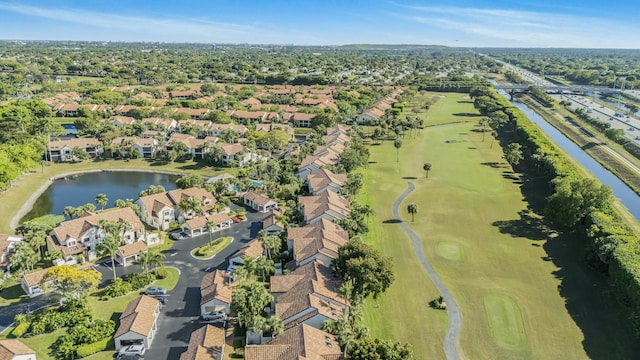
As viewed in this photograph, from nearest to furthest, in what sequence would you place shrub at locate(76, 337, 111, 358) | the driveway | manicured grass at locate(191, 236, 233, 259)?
1. shrub at locate(76, 337, 111, 358)
2. the driveway
3. manicured grass at locate(191, 236, 233, 259)

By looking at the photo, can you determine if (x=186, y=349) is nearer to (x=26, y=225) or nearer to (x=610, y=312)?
(x=26, y=225)

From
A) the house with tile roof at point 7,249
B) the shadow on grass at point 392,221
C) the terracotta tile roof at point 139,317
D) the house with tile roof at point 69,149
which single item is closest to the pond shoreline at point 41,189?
the house with tile roof at point 69,149

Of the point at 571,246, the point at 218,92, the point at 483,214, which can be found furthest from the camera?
the point at 218,92

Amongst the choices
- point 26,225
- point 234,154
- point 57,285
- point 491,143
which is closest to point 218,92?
point 234,154

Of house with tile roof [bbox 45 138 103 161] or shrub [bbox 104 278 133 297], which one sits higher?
house with tile roof [bbox 45 138 103 161]

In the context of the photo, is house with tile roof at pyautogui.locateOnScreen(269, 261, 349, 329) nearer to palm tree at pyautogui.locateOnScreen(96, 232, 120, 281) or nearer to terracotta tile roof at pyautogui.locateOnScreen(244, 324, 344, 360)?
terracotta tile roof at pyautogui.locateOnScreen(244, 324, 344, 360)

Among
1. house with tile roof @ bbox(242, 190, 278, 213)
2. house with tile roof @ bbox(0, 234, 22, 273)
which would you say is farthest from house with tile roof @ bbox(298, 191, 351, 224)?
house with tile roof @ bbox(0, 234, 22, 273)
